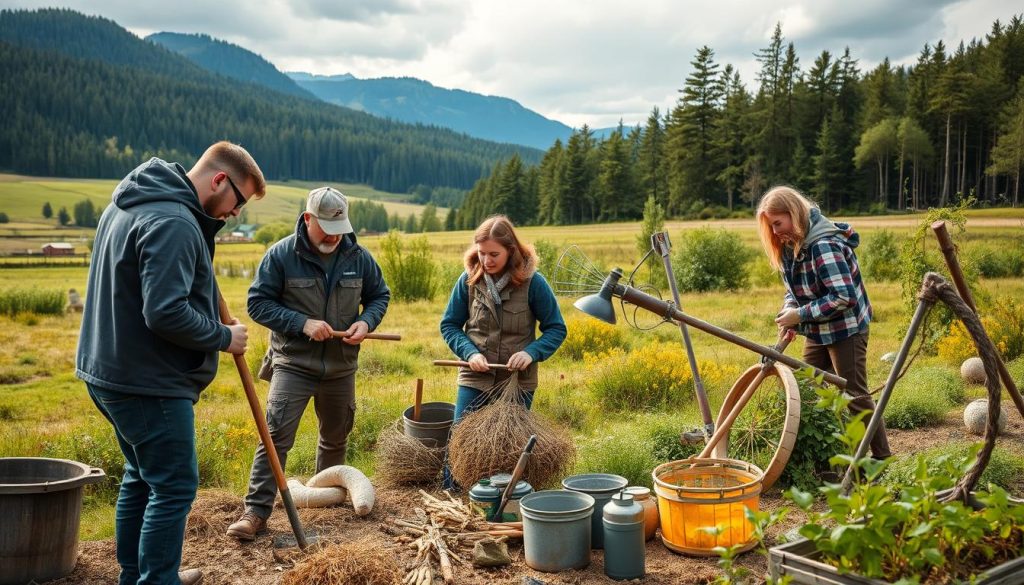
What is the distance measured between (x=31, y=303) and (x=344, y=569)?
24.1 metres

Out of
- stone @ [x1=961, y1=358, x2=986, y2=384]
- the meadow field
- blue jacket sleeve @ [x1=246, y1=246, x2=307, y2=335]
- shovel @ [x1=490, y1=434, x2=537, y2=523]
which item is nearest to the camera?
shovel @ [x1=490, y1=434, x2=537, y2=523]

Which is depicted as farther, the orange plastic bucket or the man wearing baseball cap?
the man wearing baseball cap

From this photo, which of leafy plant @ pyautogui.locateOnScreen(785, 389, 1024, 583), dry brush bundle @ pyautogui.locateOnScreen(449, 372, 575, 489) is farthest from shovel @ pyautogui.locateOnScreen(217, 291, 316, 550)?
leafy plant @ pyautogui.locateOnScreen(785, 389, 1024, 583)

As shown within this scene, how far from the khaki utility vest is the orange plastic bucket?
134 centimetres

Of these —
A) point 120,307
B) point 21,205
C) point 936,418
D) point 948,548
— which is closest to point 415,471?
point 120,307

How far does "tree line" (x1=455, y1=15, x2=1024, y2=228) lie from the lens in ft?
139

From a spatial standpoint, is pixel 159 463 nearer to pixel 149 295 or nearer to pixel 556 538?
pixel 149 295

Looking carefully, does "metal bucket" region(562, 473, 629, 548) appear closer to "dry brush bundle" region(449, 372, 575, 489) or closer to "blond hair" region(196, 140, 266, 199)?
"dry brush bundle" region(449, 372, 575, 489)

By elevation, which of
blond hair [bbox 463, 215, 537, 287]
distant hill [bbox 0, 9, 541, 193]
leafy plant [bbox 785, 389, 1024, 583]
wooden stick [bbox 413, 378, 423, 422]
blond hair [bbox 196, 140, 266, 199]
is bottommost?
wooden stick [bbox 413, 378, 423, 422]

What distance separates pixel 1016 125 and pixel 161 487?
3877 cm

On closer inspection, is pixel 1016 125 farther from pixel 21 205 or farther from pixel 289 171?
pixel 289 171

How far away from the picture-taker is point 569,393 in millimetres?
9508

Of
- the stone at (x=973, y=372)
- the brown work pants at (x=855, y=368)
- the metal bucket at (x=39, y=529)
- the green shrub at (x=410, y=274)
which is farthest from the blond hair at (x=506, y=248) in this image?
the green shrub at (x=410, y=274)

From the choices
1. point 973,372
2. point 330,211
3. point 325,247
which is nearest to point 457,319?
point 325,247
